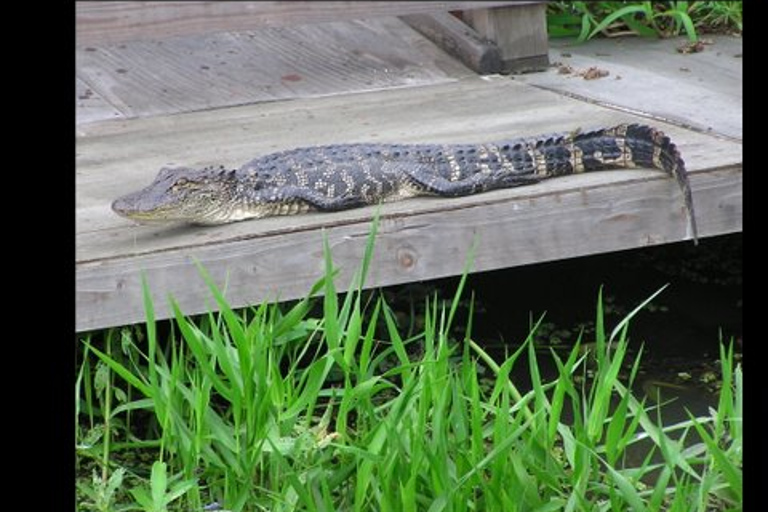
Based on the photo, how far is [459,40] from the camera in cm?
573

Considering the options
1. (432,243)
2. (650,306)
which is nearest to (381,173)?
(432,243)

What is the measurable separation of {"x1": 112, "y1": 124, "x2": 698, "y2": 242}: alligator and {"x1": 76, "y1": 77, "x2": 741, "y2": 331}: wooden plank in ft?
0.17

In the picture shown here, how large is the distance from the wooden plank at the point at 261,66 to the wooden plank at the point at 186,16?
0.49ft

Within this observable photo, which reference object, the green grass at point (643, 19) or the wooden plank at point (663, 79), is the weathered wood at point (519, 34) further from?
the green grass at point (643, 19)

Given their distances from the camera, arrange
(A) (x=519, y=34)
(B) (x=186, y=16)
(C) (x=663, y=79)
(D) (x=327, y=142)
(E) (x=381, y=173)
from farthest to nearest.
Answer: (A) (x=519, y=34), (C) (x=663, y=79), (B) (x=186, y=16), (D) (x=327, y=142), (E) (x=381, y=173)

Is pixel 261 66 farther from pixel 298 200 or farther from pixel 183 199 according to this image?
pixel 183 199

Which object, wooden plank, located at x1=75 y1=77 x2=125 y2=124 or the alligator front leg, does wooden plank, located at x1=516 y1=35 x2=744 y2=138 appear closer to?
the alligator front leg

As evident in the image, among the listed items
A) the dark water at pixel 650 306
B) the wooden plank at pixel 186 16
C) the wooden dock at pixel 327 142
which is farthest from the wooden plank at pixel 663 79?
the wooden plank at pixel 186 16

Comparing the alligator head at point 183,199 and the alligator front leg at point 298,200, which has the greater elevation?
the alligator head at point 183,199

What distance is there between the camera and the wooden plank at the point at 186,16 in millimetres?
5043

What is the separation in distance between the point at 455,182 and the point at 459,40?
1614 millimetres

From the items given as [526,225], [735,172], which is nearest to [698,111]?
[735,172]

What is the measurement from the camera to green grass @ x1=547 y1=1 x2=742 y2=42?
6215 mm

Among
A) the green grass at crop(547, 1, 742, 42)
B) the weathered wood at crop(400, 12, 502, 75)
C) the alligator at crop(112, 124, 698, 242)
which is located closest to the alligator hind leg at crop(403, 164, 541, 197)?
the alligator at crop(112, 124, 698, 242)
